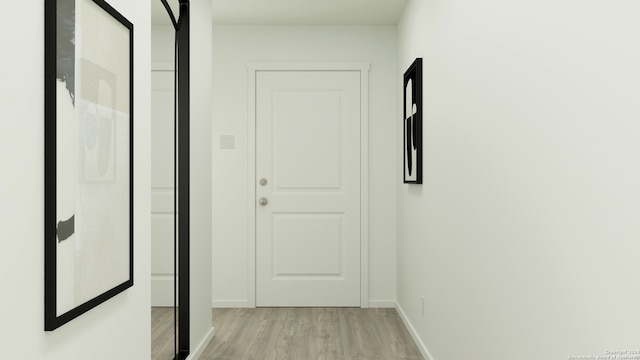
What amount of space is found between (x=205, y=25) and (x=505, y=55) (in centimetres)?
214

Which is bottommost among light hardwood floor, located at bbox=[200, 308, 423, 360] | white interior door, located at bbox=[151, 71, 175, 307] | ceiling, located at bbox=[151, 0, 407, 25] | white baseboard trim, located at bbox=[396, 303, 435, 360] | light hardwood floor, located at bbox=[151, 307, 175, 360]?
light hardwood floor, located at bbox=[200, 308, 423, 360]

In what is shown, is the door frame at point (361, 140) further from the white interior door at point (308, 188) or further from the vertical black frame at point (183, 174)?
the vertical black frame at point (183, 174)

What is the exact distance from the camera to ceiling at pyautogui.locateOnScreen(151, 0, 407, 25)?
396cm

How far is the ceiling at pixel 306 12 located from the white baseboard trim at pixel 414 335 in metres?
2.39

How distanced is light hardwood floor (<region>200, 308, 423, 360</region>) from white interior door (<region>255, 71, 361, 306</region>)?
0.78 feet

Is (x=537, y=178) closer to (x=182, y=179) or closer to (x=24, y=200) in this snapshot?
(x=24, y=200)

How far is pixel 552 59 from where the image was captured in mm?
1476

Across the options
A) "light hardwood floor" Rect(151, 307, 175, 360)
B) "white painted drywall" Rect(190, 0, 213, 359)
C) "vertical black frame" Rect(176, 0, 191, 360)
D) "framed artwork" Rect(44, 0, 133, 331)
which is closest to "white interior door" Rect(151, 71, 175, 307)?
"light hardwood floor" Rect(151, 307, 175, 360)

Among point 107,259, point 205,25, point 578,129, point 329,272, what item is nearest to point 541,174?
point 578,129

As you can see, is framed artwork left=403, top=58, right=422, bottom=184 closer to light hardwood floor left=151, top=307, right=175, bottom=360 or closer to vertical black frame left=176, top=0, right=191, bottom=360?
vertical black frame left=176, top=0, right=191, bottom=360

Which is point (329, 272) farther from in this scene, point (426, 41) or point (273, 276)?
point (426, 41)

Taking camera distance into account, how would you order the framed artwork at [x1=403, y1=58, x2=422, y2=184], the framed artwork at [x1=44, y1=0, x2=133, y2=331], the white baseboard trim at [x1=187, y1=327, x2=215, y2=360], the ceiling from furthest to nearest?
the ceiling → the framed artwork at [x1=403, y1=58, x2=422, y2=184] → the white baseboard trim at [x1=187, y1=327, x2=215, y2=360] → the framed artwork at [x1=44, y1=0, x2=133, y2=331]

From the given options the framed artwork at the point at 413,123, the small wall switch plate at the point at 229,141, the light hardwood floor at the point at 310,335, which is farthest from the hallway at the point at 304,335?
the small wall switch plate at the point at 229,141

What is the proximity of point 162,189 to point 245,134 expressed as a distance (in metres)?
2.09
